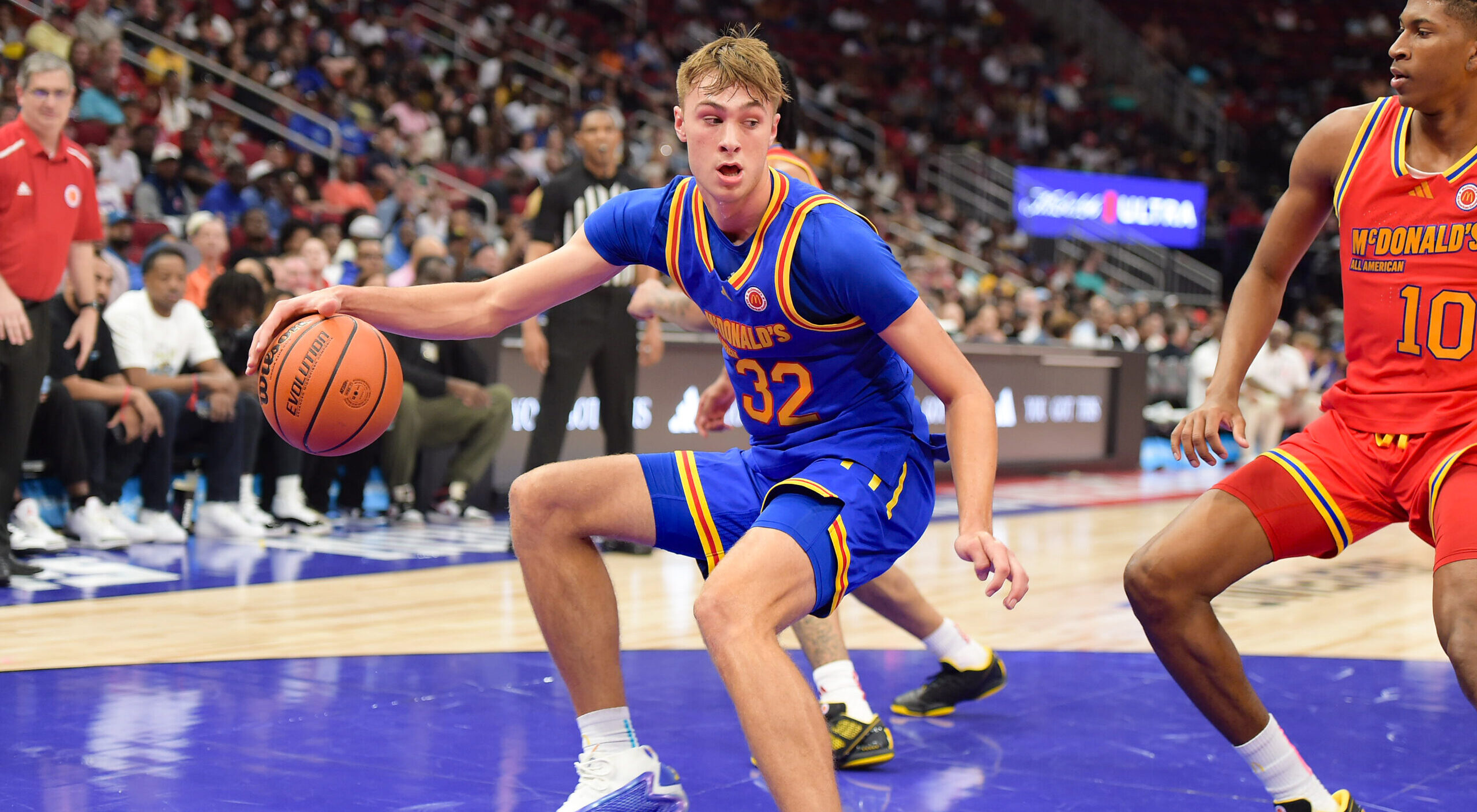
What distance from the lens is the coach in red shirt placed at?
16.8 ft

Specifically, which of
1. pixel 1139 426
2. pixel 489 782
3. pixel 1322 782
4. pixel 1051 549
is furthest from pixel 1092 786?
pixel 1139 426

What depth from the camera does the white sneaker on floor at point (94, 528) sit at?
6.09 metres

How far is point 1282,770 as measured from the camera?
9.31 feet

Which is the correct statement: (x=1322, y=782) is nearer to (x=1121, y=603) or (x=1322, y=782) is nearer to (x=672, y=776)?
(x=672, y=776)

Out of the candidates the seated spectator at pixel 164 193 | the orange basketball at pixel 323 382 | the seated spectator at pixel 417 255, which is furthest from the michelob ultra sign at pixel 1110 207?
the orange basketball at pixel 323 382

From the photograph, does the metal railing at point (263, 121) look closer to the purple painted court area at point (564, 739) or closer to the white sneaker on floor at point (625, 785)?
the purple painted court area at point (564, 739)

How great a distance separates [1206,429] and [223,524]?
520cm

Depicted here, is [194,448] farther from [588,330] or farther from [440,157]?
[440,157]

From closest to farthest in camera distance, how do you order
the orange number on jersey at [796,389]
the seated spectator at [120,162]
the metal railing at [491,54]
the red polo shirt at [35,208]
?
1. the orange number on jersey at [796,389]
2. the red polo shirt at [35,208]
3. the seated spectator at [120,162]
4. the metal railing at [491,54]

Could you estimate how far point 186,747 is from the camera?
3.20m

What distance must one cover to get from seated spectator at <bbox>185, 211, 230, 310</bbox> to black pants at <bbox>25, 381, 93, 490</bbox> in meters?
1.45

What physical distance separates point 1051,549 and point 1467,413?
4.67 m

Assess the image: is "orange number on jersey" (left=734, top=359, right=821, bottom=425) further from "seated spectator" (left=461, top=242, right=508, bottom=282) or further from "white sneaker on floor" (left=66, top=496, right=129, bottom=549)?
"seated spectator" (left=461, top=242, right=508, bottom=282)

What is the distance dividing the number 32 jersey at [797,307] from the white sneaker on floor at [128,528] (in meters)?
4.32
